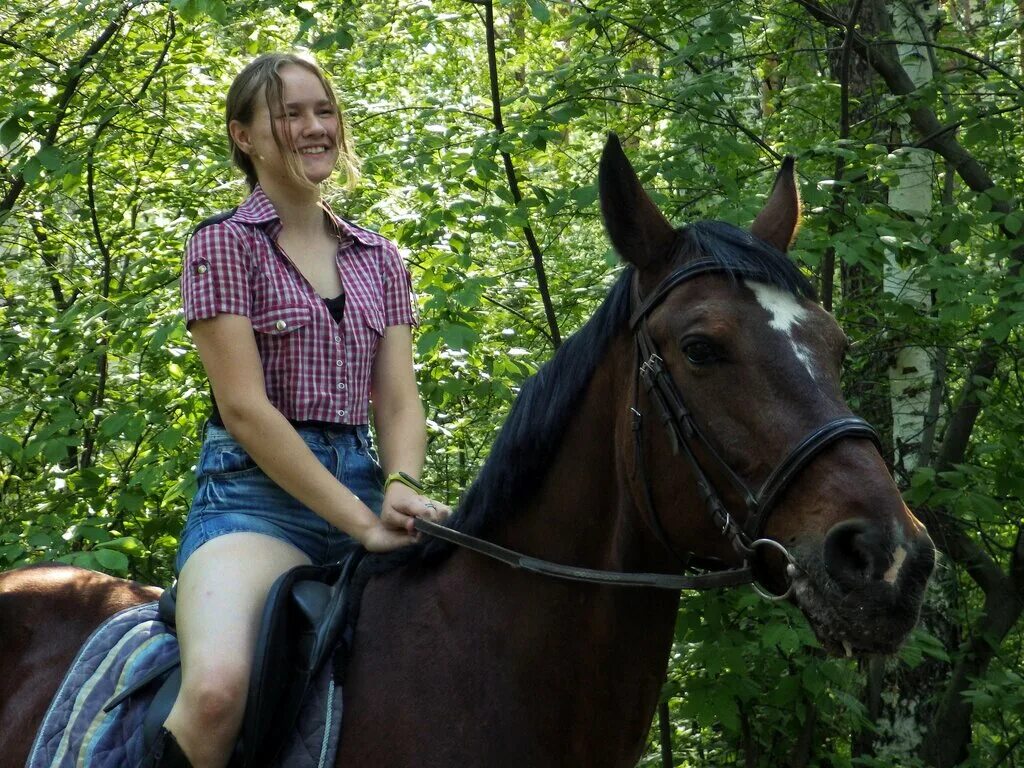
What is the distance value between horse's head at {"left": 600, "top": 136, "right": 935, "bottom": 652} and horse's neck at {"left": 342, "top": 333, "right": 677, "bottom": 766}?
158 millimetres

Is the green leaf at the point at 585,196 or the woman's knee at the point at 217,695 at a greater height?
the green leaf at the point at 585,196

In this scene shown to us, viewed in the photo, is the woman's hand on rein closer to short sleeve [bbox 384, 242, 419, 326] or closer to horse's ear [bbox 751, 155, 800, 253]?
short sleeve [bbox 384, 242, 419, 326]

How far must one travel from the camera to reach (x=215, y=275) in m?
2.84

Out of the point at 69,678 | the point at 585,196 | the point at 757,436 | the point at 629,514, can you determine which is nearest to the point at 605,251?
the point at 585,196

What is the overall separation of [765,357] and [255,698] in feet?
4.70

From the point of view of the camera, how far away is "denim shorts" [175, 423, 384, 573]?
9.38 ft

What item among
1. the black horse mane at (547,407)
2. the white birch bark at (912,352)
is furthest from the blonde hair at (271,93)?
the white birch bark at (912,352)

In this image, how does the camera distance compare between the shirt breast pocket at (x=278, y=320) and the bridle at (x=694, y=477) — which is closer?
the bridle at (x=694, y=477)

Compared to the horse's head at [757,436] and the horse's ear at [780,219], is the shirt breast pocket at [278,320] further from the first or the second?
the horse's ear at [780,219]

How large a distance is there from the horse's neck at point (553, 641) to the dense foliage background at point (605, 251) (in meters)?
1.90

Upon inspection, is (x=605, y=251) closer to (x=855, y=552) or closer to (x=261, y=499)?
(x=261, y=499)

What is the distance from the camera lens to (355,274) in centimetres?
320

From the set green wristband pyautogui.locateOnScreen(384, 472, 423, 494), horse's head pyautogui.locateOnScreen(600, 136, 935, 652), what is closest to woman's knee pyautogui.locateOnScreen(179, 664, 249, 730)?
green wristband pyautogui.locateOnScreen(384, 472, 423, 494)

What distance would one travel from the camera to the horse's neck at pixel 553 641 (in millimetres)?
2514
